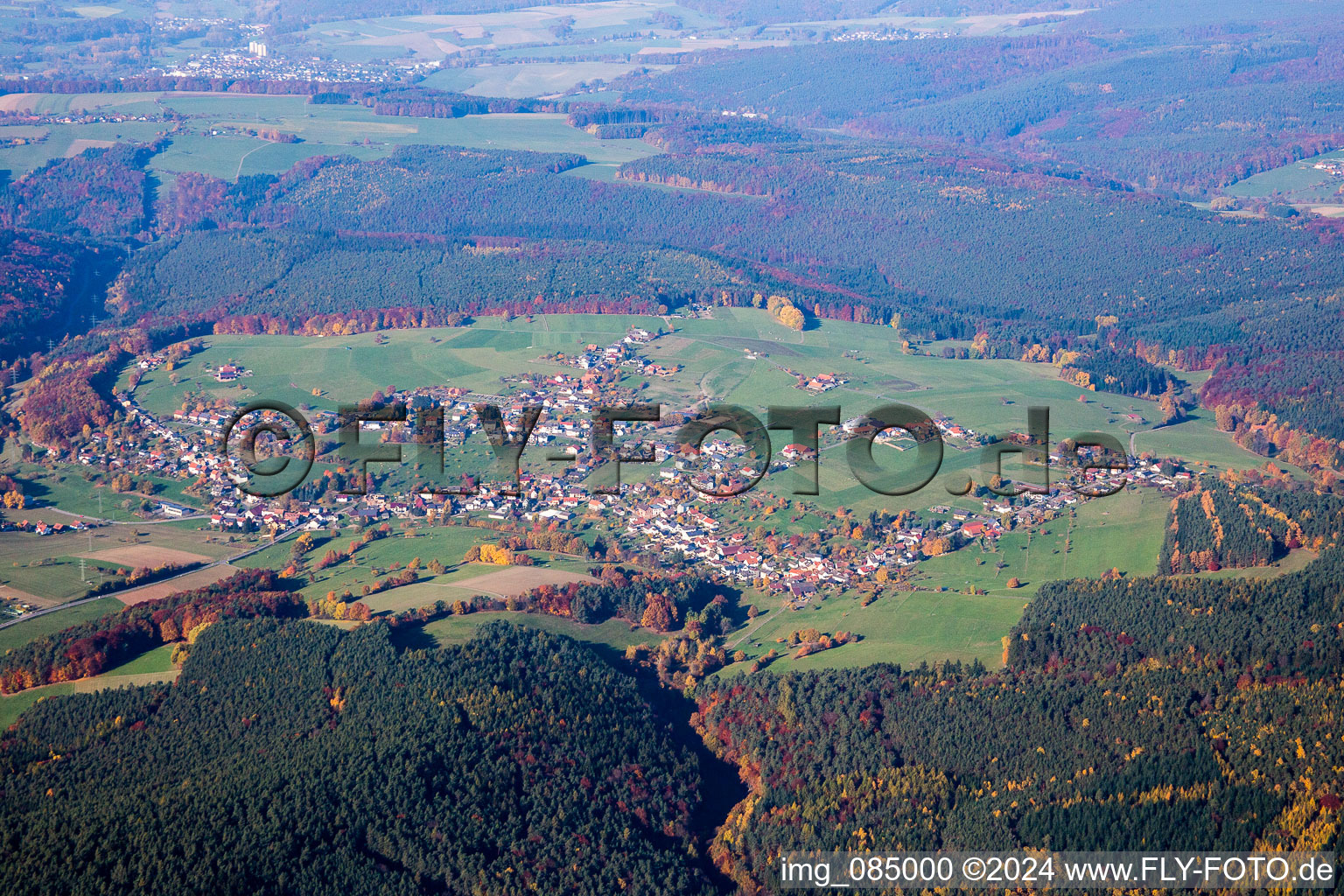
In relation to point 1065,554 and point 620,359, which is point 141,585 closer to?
point 1065,554

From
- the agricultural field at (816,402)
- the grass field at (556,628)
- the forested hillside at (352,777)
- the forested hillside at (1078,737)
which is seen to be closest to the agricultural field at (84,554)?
the agricultural field at (816,402)

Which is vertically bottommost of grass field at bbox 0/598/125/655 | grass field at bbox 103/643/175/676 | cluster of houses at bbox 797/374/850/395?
grass field at bbox 103/643/175/676

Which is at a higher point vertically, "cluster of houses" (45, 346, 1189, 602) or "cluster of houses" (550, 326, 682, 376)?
"cluster of houses" (550, 326, 682, 376)

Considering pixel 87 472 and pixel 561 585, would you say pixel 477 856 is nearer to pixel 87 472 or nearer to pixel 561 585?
pixel 561 585

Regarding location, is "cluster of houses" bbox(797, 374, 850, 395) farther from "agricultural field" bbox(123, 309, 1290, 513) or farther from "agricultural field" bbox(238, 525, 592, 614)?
"agricultural field" bbox(238, 525, 592, 614)

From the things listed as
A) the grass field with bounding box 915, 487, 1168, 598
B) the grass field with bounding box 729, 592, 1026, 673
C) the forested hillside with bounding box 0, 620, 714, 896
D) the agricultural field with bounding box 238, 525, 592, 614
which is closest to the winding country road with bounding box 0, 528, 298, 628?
the agricultural field with bounding box 238, 525, 592, 614

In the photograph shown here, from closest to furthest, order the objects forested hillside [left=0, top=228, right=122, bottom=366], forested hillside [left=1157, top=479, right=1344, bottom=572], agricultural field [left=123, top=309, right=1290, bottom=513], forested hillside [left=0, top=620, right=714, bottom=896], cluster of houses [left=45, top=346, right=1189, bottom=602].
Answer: forested hillside [left=0, top=620, right=714, bottom=896], forested hillside [left=1157, top=479, right=1344, bottom=572], cluster of houses [left=45, top=346, right=1189, bottom=602], agricultural field [left=123, top=309, right=1290, bottom=513], forested hillside [left=0, top=228, right=122, bottom=366]

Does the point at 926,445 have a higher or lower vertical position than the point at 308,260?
lower

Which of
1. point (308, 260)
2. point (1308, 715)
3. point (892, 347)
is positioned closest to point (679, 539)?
point (1308, 715)

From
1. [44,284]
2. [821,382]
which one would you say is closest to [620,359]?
[821,382]
